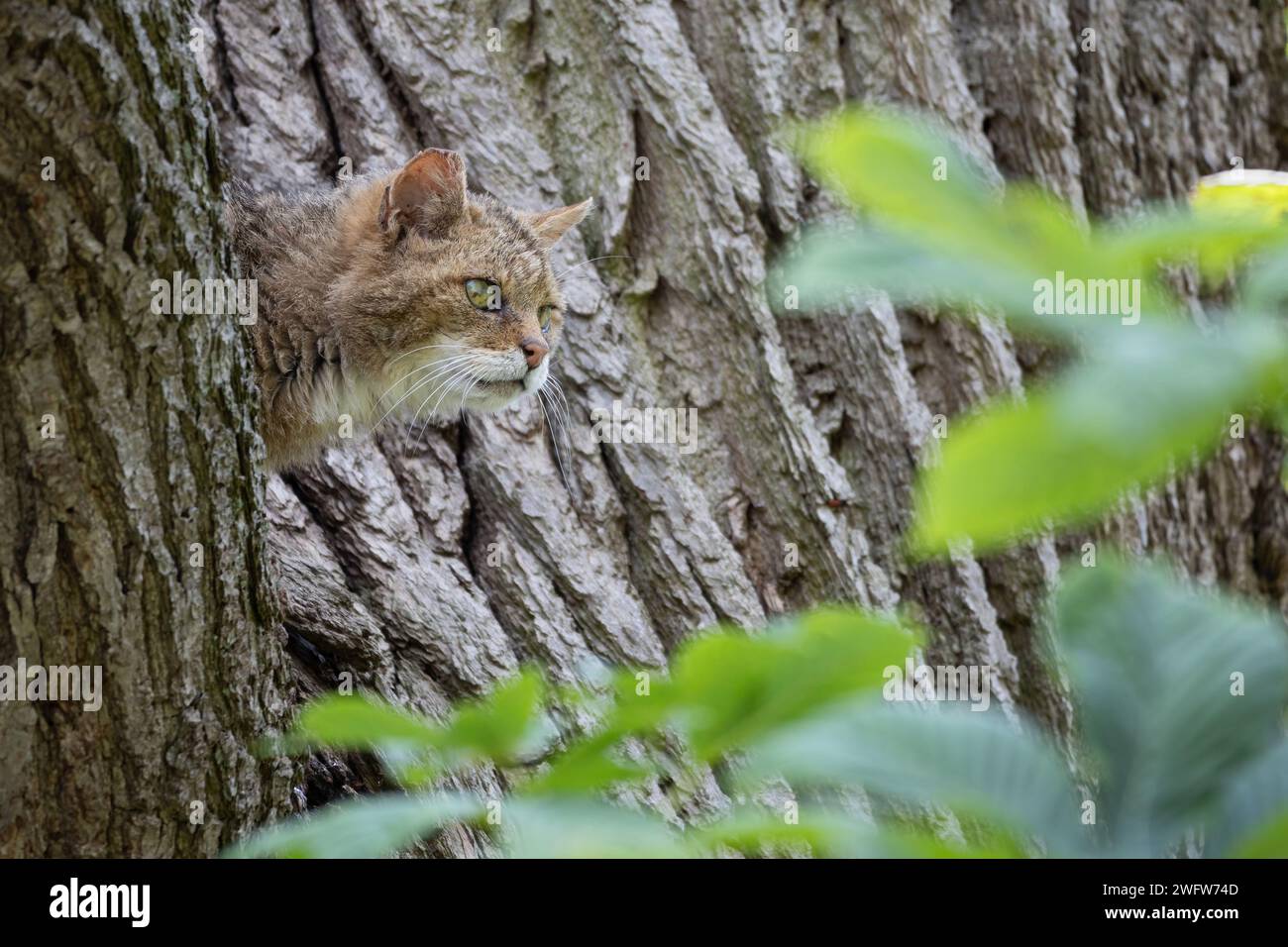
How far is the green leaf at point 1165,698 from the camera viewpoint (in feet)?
2.60

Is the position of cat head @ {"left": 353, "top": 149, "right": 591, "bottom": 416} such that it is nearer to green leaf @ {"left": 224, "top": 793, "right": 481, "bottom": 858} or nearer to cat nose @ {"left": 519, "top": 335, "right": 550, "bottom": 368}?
cat nose @ {"left": 519, "top": 335, "right": 550, "bottom": 368}

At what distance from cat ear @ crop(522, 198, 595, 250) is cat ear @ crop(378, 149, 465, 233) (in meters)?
0.27

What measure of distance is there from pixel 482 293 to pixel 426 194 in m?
0.40

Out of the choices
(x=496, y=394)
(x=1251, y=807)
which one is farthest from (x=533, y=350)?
(x=1251, y=807)

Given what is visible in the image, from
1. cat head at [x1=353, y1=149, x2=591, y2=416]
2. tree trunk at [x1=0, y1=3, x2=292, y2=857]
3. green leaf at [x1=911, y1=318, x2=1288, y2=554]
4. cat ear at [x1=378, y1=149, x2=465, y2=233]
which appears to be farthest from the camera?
cat head at [x1=353, y1=149, x2=591, y2=416]

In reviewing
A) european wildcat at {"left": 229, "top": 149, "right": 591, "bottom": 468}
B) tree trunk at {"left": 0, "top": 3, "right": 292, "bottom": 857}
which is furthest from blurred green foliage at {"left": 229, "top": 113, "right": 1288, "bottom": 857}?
european wildcat at {"left": 229, "top": 149, "right": 591, "bottom": 468}

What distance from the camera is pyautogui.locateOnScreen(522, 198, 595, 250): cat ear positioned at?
14.2ft

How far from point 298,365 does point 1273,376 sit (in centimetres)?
380

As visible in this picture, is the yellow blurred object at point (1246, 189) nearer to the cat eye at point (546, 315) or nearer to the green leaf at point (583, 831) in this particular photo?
the green leaf at point (583, 831)

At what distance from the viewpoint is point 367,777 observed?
3.55m
